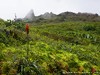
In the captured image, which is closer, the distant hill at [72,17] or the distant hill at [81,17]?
the distant hill at [81,17]

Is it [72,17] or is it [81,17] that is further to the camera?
[81,17]

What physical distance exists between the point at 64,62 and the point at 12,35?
5.86 m

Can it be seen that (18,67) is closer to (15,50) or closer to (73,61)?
(15,50)

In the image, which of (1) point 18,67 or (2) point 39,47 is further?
(2) point 39,47

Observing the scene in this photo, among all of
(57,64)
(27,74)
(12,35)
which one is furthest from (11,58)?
(12,35)

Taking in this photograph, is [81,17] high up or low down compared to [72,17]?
down

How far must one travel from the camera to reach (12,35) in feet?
67.8

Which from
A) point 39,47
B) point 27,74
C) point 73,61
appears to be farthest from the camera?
point 39,47

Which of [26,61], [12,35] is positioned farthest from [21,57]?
[12,35]

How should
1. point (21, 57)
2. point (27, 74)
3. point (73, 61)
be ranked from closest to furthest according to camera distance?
point (27, 74)
point (21, 57)
point (73, 61)

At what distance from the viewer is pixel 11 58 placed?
1443 cm

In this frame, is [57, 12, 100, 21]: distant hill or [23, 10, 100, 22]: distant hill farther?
[23, 10, 100, 22]: distant hill

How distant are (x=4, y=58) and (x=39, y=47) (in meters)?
4.83

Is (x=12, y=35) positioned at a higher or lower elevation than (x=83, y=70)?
higher
